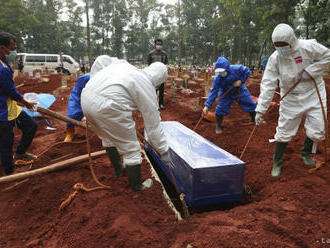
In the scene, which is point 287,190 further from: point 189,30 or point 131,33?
point 131,33

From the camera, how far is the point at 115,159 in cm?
301

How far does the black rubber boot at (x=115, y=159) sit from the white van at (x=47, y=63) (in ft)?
71.7

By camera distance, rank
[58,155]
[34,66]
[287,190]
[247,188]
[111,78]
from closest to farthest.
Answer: [111,78]
[287,190]
[247,188]
[58,155]
[34,66]

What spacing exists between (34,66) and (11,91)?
22.9m

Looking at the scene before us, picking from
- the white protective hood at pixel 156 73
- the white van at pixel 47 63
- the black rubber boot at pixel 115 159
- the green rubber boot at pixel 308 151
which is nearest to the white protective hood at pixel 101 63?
the white protective hood at pixel 156 73

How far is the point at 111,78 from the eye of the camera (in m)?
2.21

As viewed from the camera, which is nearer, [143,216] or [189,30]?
[143,216]

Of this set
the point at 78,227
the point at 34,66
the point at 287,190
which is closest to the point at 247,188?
the point at 287,190

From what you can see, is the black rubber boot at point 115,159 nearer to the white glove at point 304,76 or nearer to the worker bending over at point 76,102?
the worker bending over at point 76,102

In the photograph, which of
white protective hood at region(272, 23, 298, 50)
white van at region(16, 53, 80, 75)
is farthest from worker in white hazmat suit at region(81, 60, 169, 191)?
white van at region(16, 53, 80, 75)

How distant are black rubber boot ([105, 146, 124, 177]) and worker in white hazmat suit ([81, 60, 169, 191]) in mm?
527

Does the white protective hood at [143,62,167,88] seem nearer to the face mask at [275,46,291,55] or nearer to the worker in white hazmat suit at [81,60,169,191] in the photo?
the worker in white hazmat suit at [81,60,169,191]

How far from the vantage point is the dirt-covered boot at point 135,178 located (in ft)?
8.17

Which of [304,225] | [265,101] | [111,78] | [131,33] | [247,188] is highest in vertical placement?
[131,33]
